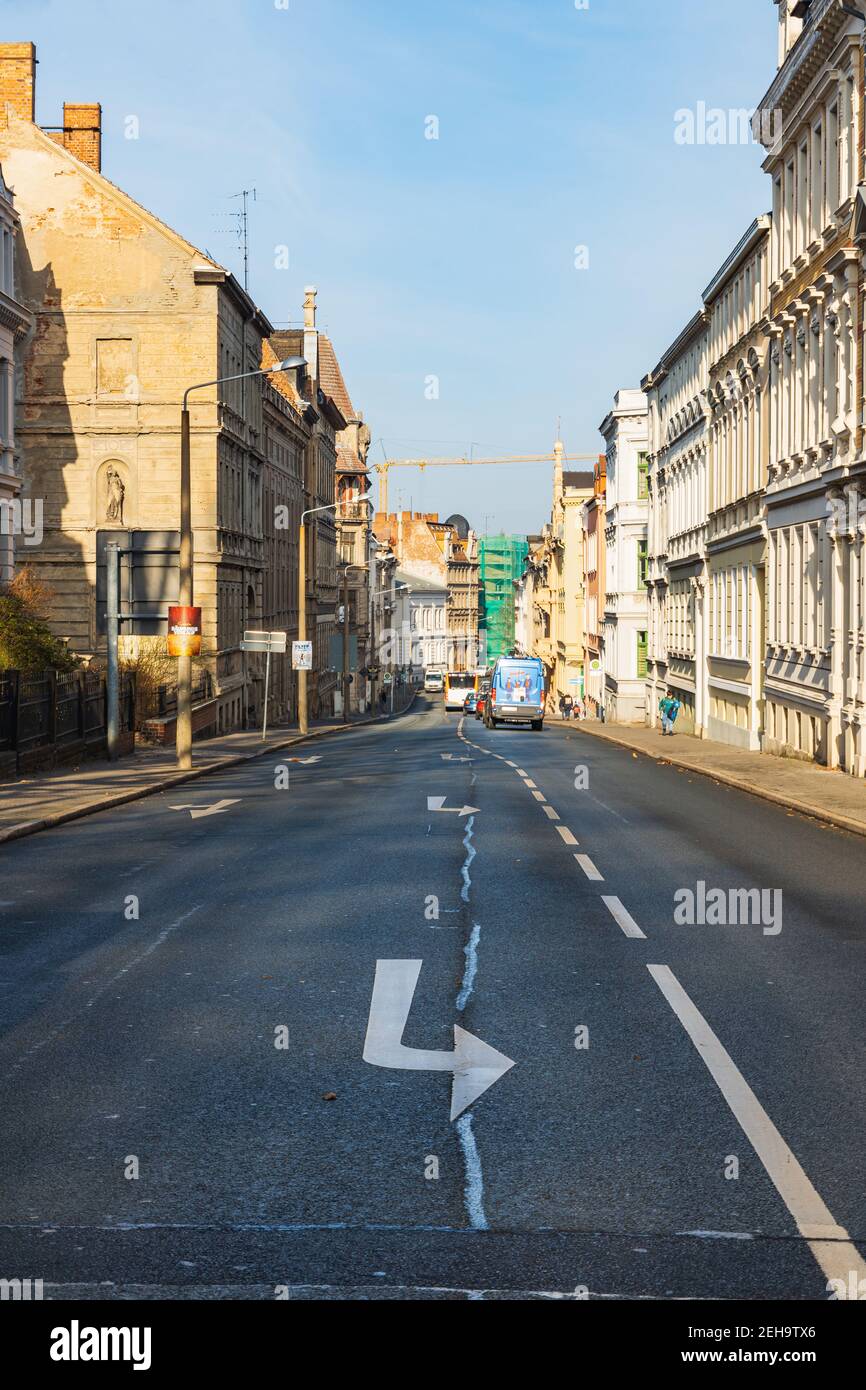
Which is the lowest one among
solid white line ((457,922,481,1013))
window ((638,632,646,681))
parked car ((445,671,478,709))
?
parked car ((445,671,478,709))

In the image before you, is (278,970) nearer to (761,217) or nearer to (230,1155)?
(230,1155)

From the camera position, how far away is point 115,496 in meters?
48.6

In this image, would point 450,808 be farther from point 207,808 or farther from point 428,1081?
point 428,1081

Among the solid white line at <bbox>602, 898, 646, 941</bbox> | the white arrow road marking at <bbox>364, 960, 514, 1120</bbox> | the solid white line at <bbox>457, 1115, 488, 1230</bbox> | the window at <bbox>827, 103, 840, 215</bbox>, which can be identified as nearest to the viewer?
the solid white line at <bbox>457, 1115, 488, 1230</bbox>

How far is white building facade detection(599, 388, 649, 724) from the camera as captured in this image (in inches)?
3044

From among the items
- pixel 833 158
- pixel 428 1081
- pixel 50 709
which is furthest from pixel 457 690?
pixel 428 1081

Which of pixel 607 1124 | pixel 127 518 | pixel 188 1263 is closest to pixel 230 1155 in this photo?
pixel 188 1263

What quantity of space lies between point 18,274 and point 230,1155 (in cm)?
4709

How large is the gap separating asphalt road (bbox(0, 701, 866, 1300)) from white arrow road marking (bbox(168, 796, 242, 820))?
516cm

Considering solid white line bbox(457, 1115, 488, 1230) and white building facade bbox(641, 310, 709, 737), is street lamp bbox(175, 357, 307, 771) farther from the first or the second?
white building facade bbox(641, 310, 709, 737)

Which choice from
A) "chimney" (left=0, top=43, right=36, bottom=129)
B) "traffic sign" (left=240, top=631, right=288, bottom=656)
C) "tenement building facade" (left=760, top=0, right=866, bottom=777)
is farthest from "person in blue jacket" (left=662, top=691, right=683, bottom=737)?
"chimney" (left=0, top=43, right=36, bottom=129)

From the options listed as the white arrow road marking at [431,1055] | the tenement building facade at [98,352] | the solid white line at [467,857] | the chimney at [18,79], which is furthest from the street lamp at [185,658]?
the chimney at [18,79]

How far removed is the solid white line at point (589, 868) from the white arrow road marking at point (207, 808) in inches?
258
